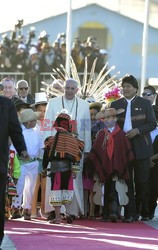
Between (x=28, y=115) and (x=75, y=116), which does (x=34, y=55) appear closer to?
(x=28, y=115)

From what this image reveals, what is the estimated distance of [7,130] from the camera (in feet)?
40.8

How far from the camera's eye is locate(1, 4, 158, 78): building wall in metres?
44.1

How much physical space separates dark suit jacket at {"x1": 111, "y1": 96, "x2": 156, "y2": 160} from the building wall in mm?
25046

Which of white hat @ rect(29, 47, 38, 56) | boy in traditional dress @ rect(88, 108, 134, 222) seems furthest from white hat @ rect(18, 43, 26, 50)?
boy in traditional dress @ rect(88, 108, 134, 222)

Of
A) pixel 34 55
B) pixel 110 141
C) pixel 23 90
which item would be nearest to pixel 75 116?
pixel 110 141

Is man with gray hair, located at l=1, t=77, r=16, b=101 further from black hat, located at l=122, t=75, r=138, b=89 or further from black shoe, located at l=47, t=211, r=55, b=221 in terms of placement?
black shoe, located at l=47, t=211, r=55, b=221

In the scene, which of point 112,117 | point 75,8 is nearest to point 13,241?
point 112,117

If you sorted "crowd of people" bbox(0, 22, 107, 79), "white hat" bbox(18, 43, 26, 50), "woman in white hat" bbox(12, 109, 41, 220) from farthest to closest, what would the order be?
"white hat" bbox(18, 43, 26, 50)
"crowd of people" bbox(0, 22, 107, 79)
"woman in white hat" bbox(12, 109, 41, 220)

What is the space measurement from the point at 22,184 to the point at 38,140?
2.30 feet

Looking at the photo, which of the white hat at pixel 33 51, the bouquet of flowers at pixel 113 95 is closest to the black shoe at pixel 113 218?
the bouquet of flowers at pixel 113 95

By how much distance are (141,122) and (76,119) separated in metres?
0.94

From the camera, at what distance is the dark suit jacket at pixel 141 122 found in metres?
16.3

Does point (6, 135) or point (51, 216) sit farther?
point (51, 216)

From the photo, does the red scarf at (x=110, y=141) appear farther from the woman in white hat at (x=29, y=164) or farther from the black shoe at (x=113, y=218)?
the woman in white hat at (x=29, y=164)
